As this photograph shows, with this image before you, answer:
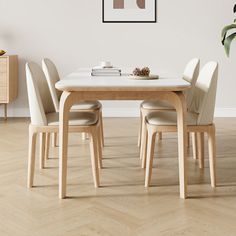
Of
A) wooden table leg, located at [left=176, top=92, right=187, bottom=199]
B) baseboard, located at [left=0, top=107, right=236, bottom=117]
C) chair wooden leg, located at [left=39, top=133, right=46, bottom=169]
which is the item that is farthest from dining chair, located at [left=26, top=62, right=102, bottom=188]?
baseboard, located at [left=0, top=107, right=236, bottom=117]

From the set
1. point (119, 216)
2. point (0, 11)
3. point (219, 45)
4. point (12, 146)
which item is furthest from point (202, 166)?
point (0, 11)

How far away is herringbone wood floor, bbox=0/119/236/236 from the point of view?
6.40ft

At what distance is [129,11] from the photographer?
5.31 meters

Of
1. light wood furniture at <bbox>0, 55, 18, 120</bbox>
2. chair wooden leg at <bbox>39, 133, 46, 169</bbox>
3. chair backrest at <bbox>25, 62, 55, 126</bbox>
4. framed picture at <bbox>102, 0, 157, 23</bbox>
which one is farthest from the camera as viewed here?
framed picture at <bbox>102, 0, 157, 23</bbox>

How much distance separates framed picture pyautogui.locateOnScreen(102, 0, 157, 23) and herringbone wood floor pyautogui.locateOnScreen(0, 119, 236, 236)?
239cm

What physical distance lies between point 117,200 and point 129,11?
11.7 ft

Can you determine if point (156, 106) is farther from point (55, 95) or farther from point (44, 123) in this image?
point (44, 123)

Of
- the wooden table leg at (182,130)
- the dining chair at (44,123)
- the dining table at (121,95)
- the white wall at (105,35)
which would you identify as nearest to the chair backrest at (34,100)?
the dining chair at (44,123)

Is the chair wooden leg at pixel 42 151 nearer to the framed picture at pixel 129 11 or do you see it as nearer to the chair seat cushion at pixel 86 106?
the chair seat cushion at pixel 86 106

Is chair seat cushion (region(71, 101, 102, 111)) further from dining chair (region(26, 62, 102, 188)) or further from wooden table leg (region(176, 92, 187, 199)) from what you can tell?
wooden table leg (region(176, 92, 187, 199))

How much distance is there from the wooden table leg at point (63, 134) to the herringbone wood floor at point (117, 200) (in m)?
0.10

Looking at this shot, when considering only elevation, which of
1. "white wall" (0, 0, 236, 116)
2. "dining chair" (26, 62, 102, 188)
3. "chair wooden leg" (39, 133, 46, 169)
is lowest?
"chair wooden leg" (39, 133, 46, 169)

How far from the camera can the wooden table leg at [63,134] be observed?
7.43 feet

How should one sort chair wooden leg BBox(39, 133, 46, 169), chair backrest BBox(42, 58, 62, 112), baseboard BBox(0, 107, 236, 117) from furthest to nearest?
baseboard BBox(0, 107, 236, 117) < chair backrest BBox(42, 58, 62, 112) < chair wooden leg BBox(39, 133, 46, 169)
